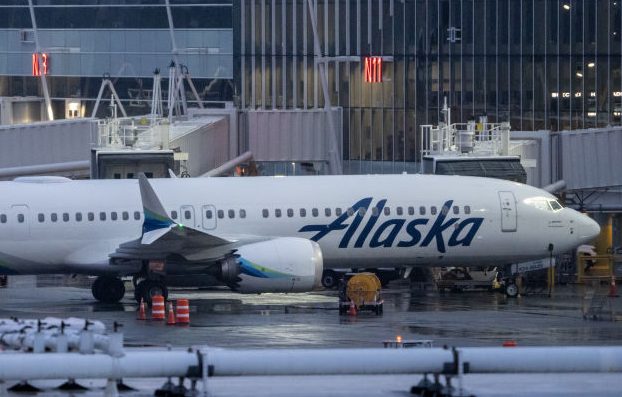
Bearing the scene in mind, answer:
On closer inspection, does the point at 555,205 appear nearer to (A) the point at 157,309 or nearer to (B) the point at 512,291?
(B) the point at 512,291

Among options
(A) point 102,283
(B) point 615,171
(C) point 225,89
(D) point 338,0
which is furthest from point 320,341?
(C) point 225,89

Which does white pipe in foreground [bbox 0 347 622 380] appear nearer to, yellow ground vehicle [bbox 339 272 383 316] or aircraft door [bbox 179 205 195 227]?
yellow ground vehicle [bbox 339 272 383 316]

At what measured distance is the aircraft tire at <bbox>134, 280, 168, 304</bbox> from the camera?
1694 inches

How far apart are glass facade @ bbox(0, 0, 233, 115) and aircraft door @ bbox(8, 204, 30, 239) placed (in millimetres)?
46167

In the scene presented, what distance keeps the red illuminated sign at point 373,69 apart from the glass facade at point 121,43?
17143 mm

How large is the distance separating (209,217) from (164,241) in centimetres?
276

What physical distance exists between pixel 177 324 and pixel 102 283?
7368mm

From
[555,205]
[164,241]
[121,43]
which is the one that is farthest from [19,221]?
[121,43]

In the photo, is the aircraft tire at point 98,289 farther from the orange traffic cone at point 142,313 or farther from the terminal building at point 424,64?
the terminal building at point 424,64

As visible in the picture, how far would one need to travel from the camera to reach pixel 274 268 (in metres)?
41.9

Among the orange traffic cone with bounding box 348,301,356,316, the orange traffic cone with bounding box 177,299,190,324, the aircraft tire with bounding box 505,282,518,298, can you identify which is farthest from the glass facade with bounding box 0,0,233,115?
the orange traffic cone with bounding box 177,299,190,324

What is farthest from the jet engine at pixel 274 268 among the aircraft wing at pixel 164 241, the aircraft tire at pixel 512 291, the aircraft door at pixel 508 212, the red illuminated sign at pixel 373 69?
the red illuminated sign at pixel 373 69

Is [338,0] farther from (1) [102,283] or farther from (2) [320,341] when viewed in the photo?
(2) [320,341]

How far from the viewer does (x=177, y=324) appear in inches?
1517
